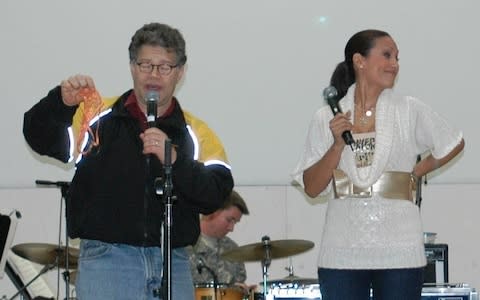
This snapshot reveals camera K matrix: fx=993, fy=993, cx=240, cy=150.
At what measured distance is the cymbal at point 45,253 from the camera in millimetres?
6367

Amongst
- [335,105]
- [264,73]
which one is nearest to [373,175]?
[335,105]

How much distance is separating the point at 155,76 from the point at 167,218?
552 mm

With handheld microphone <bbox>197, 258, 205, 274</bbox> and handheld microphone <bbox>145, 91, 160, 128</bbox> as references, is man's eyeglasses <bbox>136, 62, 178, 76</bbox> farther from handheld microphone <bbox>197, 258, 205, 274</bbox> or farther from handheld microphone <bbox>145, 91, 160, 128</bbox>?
handheld microphone <bbox>197, 258, 205, 274</bbox>

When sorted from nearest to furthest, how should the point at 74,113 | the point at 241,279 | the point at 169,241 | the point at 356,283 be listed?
1. the point at 169,241
2. the point at 74,113
3. the point at 356,283
4. the point at 241,279

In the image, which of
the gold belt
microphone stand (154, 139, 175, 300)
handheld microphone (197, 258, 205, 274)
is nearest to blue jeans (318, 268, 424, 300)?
the gold belt

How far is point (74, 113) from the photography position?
10.9 ft

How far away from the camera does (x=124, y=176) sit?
319cm

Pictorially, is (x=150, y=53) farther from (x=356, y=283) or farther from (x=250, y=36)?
(x=250, y=36)

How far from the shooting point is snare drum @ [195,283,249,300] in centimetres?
623

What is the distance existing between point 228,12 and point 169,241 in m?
4.10

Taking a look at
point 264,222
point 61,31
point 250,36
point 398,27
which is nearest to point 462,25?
point 398,27

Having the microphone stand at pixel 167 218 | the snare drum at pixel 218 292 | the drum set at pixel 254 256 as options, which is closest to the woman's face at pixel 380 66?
the microphone stand at pixel 167 218

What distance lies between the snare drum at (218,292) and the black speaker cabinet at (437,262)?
4.09 feet

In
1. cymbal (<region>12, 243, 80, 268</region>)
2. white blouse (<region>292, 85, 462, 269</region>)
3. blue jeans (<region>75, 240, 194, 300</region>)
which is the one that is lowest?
cymbal (<region>12, 243, 80, 268</region>)
